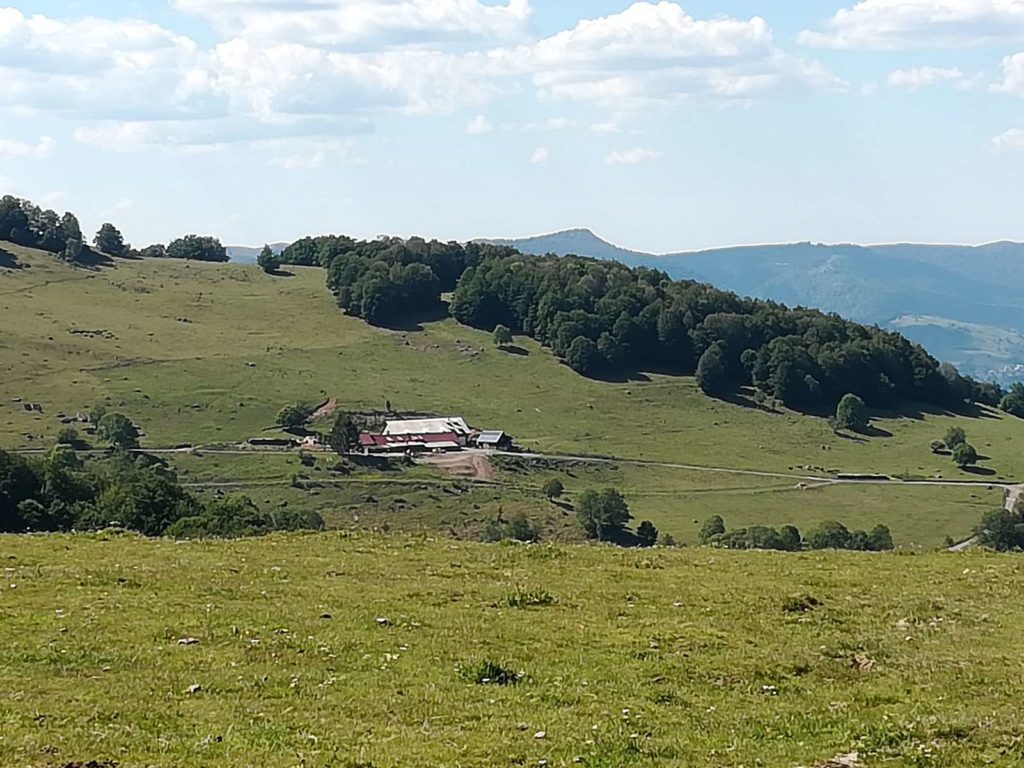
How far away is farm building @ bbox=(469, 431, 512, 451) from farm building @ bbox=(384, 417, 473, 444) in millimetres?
1580

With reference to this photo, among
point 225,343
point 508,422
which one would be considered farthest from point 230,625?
point 225,343

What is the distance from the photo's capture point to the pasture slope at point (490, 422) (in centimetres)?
13538

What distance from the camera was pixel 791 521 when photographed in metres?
131

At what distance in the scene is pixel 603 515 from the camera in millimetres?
124375

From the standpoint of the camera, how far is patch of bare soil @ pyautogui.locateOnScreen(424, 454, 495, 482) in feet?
481

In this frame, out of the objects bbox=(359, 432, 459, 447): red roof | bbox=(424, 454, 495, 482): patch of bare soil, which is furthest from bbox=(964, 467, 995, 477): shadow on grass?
bbox=(359, 432, 459, 447): red roof

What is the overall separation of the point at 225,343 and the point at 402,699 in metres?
181

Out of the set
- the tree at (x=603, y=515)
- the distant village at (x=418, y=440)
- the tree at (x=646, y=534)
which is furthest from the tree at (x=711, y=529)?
the distant village at (x=418, y=440)

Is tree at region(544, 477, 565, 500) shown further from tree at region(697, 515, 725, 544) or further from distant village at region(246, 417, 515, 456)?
tree at region(697, 515, 725, 544)

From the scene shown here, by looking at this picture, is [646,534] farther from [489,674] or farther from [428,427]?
[489,674]

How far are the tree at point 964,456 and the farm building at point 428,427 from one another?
2465 inches

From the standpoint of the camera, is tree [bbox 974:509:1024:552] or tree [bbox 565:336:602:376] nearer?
tree [bbox 974:509:1024:552]

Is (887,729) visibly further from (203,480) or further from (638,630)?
(203,480)

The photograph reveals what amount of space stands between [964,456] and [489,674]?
153m
